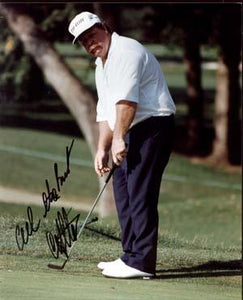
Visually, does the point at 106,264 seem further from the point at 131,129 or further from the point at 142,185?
the point at 131,129

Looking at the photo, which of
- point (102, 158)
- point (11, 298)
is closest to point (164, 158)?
point (102, 158)

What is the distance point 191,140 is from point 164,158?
1700 cm

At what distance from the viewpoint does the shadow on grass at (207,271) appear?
5.61 meters

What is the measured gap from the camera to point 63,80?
43.7 ft

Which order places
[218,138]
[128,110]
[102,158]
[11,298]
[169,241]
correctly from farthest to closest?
[218,138] < [169,241] < [102,158] < [128,110] < [11,298]

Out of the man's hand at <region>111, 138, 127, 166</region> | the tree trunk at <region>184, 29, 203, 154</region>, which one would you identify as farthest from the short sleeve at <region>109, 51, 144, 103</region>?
the tree trunk at <region>184, 29, 203, 154</region>

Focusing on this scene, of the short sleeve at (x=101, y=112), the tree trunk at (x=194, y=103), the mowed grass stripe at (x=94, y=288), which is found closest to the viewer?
the mowed grass stripe at (x=94, y=288)

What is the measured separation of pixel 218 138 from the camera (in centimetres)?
2097

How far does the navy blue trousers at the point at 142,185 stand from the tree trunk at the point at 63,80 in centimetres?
677

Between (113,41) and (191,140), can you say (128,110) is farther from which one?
(191,140)

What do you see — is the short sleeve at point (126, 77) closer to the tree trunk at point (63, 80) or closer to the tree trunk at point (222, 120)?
the tree trunk at point (63, 80)
